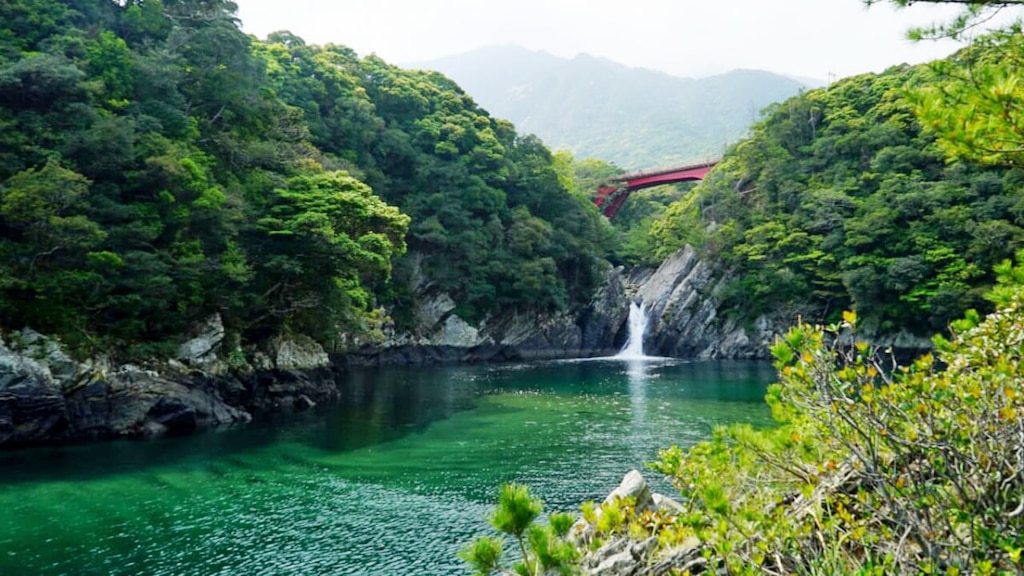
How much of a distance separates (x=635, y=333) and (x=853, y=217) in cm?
1734

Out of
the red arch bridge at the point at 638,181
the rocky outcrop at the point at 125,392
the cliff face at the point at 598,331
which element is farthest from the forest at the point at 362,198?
the red arch bridge at the point at 638,181

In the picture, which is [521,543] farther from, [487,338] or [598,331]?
[598,331]

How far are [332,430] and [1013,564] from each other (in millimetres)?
19061

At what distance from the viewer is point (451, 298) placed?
4166 cm

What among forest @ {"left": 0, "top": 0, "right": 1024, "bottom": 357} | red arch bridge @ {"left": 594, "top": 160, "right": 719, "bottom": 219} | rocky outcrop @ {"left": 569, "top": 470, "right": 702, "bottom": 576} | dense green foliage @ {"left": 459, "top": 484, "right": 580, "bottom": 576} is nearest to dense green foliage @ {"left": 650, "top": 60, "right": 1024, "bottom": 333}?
forest @ {"left": 0, "top": 0, "right": 1024, "bottom": 357}

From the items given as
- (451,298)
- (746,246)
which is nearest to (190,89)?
(451,298)

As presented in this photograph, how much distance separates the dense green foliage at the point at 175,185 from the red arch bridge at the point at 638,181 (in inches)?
963

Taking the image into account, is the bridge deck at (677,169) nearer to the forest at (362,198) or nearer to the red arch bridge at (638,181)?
the red arch bridge at (638,181)

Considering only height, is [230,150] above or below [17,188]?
above

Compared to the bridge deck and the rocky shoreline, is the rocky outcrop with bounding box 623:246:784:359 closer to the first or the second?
the rocky shoreline

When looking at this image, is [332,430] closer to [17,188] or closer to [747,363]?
[17,188]

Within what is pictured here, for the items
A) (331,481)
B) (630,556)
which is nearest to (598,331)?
(331,481)

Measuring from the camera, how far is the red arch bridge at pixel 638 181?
5500 centimetres

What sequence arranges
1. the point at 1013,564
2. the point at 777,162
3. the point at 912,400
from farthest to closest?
the point at 777,162
the point at 912,400
the point at 1013,564
